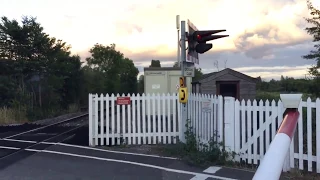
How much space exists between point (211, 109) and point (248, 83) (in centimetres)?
1105

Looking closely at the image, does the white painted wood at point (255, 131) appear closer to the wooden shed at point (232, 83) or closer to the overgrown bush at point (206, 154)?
the overgrown bush at point (206, 154)

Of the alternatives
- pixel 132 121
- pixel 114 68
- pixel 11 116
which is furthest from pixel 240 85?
pixel 114 68

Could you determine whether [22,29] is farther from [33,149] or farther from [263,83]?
[263,83]

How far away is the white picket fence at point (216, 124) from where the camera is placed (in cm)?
697

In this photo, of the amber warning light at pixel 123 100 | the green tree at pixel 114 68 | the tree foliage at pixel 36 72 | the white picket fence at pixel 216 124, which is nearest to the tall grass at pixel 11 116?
the tree foliage at pixel 36 72

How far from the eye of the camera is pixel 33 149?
9766 millimetres

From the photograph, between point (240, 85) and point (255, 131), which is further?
point (240, 85)

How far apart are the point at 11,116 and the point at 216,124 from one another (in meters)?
12.7

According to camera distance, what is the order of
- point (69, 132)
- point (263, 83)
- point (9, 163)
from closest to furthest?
point (9, 163)
point (69, 132)
point (263, 83)

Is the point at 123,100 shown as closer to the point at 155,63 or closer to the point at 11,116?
the point at 11,116

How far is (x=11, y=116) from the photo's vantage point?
17.5 metres

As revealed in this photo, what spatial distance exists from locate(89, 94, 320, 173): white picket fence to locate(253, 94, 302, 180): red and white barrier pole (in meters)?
4.45

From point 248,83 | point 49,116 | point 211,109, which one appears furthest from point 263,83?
point 211,109

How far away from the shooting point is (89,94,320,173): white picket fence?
697cm
